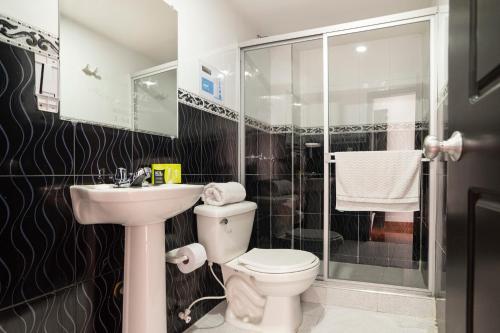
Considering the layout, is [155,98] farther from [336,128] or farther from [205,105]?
[336,128]

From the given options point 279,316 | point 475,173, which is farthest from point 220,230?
point 475,173

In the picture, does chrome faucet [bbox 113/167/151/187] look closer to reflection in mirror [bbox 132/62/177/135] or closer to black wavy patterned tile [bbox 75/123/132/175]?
black wavy patterned tile [bbox 75/123/132/175]

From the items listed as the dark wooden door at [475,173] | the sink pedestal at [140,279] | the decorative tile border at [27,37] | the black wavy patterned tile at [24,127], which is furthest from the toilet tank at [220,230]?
the dark wooden door at [475,173]

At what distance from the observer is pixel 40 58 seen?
0.99m

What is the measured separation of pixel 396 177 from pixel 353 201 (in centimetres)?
31

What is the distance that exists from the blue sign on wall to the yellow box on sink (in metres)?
0.59

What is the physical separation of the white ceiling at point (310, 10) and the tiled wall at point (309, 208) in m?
0.90

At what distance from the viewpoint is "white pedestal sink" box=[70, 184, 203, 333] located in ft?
3.35

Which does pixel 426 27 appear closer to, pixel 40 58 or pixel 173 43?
pixel 173 43

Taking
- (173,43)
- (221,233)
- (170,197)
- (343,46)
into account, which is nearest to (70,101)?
(170,197)

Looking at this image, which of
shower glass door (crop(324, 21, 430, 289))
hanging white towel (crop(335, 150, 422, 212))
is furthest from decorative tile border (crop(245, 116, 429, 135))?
hanging white towel (crop(335, 150, 422, 212))

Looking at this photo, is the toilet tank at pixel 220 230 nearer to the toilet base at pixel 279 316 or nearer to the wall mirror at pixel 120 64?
the toilet base at pixel 279 316

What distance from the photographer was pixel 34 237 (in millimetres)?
961

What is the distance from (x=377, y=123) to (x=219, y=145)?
4.01ft
